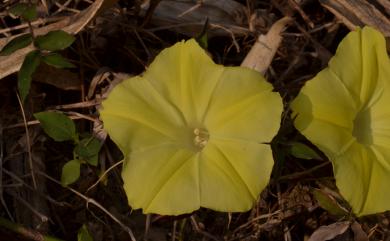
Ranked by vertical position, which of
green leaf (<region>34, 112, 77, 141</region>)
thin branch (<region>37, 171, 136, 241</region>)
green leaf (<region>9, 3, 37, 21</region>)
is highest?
green leaf (<region>9, 3, 37, 21</region>)

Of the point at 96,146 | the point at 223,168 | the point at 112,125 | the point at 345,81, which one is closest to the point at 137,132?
the point at 112,125

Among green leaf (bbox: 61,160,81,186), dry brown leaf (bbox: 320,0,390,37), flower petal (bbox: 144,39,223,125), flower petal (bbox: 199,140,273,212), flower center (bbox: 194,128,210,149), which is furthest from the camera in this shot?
dry brown leaf (bbox: 320,0,390,37)

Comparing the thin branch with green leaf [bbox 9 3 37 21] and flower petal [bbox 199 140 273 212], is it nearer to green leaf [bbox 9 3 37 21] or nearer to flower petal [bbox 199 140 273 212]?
flower petal [bbox 199 140 273 212]

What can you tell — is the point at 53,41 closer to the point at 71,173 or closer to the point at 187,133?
the point at 71,173

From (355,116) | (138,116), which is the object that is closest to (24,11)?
(138,116)

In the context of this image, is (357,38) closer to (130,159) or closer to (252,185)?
(252,185)

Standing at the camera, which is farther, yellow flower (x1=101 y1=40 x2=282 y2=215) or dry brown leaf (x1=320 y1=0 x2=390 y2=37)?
dry brown leaf (x1=320 y1=0 x2=390 y2=37)

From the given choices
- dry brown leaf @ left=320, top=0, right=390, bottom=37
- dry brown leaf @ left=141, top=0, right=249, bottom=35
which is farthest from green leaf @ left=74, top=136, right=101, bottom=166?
dry brown leaf @ left=320, top=0, right=390, bottom=37

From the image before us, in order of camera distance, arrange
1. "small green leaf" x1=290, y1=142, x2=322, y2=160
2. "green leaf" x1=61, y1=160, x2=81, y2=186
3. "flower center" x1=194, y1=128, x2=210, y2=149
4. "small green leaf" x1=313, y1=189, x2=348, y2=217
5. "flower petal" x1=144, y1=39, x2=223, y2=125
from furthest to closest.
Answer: "small green leaf" x1=313, y1=189, x2=348, y2=217 < "green leaf" x1=61, y1=160, x2=81, y2=186 < "small green leaf" x1=290, y1=142, x2=322, y2=160 < "flower center" x1=194, y1=128, x2=210, y2=149 < "flower petal" x1=144, y1=39, x2=223, y2=125
